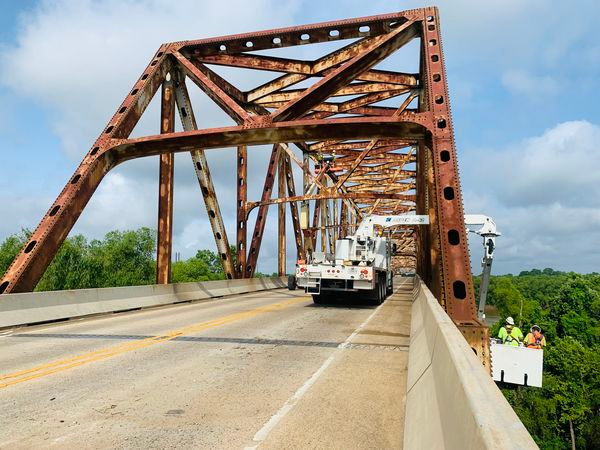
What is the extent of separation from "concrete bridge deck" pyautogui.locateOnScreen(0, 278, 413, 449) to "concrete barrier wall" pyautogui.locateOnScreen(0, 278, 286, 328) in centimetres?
97

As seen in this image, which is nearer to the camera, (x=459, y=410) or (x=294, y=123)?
(x=459, y=410)

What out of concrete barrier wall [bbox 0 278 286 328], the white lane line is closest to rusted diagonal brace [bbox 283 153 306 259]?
concrete barrier wall [bbox 0 278 286 328]

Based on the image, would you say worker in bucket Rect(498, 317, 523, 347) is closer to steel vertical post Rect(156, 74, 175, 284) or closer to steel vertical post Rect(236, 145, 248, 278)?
steel vertical post Rect(156, 74, 175, 284)

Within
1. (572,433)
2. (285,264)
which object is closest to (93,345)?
(285,264)

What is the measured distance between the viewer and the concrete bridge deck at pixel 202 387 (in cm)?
445

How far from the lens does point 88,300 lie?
47.2 feet

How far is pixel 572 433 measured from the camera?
158 ft

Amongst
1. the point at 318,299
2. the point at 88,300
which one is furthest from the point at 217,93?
the point at 318,299

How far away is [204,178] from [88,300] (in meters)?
7.54

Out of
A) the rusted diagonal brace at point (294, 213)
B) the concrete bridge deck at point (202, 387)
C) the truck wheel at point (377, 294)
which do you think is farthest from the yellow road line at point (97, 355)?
the rusted diagonal brace at point (294, 213)

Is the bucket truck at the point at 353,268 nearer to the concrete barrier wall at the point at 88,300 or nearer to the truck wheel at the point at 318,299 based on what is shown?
the truck wheel at the point at 318,299

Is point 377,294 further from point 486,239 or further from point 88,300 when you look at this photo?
point 88,300

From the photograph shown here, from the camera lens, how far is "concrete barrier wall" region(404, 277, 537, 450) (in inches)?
81.0

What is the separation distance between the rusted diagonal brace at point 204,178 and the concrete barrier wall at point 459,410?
14.7 meters
